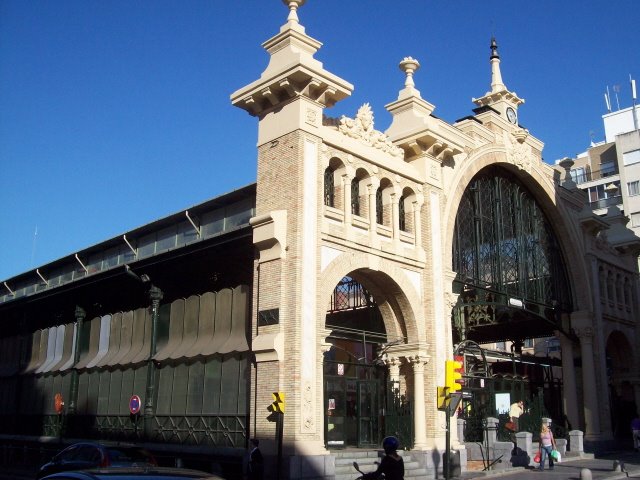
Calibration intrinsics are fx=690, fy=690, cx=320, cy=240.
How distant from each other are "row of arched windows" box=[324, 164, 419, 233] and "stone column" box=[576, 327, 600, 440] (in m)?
13.9

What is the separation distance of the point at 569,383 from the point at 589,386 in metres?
0.99

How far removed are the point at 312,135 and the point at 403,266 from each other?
18.3 ft

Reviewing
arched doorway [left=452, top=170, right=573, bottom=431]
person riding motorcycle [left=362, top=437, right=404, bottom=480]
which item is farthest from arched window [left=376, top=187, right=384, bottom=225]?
person riding motorcycle [left=362, top=437, right=404, bottom=480]

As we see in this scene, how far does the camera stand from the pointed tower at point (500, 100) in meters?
30.9

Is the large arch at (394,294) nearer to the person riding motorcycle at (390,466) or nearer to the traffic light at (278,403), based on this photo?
the traffic light at (278,403)

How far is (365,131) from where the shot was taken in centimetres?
2267

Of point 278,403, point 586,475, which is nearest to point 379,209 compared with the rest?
point 278,403

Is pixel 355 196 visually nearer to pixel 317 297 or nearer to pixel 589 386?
pixel 317 297

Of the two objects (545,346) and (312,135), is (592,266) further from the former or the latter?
(545,346)

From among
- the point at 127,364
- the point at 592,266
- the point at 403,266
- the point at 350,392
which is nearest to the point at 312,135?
the point at 403,266

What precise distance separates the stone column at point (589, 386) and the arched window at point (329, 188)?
1736 cm

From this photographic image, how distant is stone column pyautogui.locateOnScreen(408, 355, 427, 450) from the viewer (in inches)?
858

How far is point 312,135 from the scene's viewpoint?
20.2 metres

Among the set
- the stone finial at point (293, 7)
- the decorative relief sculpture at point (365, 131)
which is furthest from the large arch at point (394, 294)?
the stone finial at point (293, 7)
